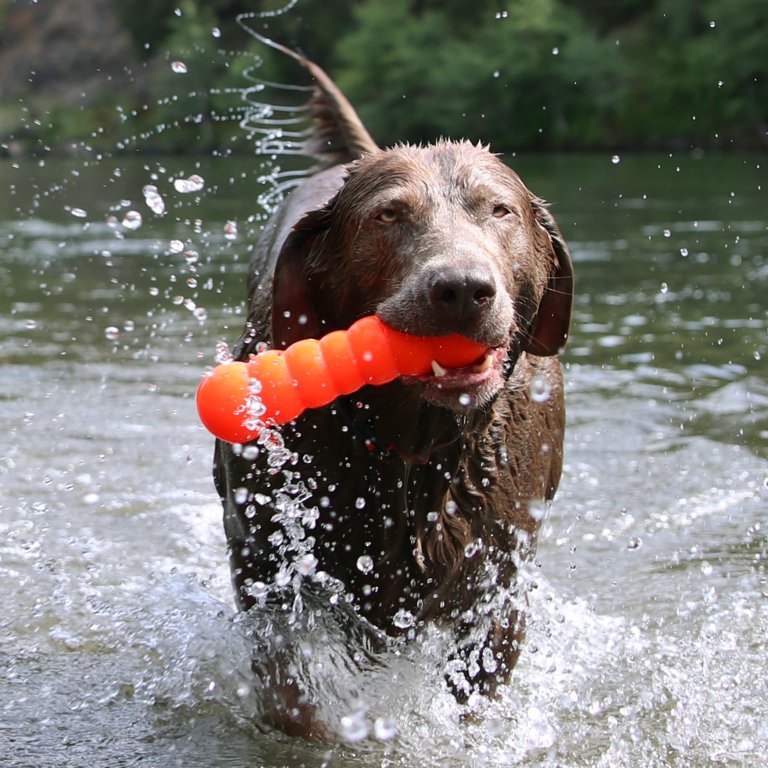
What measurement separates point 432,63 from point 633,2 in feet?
28.2

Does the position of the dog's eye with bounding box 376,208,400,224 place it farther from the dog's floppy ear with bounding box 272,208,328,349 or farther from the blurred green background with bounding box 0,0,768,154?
the blurred green background with bounding box 0,0,768,154

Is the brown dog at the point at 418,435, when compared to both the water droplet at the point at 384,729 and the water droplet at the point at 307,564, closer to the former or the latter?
the water droplet at the point at 307,564

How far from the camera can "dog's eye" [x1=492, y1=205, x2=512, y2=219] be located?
3762 mm

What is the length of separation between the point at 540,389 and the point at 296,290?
43.9 inches

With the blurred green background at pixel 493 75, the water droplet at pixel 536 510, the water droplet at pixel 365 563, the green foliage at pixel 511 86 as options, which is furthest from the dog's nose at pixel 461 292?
the green foliage at pixel 511 86

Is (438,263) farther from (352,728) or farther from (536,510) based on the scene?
(352,728)

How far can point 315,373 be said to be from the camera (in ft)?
11.4

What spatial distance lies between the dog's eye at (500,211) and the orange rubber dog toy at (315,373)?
54cm

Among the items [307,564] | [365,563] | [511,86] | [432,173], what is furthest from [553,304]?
[511,86]

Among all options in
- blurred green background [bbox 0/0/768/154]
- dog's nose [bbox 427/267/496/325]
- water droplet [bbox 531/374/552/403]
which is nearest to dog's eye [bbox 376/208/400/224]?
dog's nose [bbox 427/267/496/325]

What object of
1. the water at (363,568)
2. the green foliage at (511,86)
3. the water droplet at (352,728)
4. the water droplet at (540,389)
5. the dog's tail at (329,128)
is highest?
the dog's tail at (329,128)

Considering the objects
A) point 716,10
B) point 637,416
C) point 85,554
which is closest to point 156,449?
point 85,554

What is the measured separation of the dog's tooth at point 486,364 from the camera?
11.3 ft

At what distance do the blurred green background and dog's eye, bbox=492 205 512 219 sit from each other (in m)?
27.5
